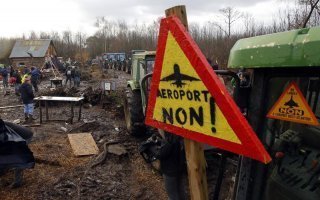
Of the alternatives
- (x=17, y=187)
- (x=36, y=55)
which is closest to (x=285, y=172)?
(x=17, y=187)

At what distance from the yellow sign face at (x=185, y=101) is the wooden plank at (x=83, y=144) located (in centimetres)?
690

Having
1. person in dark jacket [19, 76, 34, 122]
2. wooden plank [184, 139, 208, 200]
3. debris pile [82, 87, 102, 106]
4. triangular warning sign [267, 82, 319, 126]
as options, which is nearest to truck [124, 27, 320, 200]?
triangular warning sign [267, 82, 319, 126]

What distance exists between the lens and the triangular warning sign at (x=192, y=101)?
1.89 meters

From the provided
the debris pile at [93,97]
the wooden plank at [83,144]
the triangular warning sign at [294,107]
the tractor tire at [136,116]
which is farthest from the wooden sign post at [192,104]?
the debris pile at [93,97]

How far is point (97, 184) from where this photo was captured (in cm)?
700

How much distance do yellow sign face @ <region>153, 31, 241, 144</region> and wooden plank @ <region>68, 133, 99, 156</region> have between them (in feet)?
22.6

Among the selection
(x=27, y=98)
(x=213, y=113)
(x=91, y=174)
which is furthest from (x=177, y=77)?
(x=27, y=98)

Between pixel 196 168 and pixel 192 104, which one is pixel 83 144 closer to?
pixel 196 168

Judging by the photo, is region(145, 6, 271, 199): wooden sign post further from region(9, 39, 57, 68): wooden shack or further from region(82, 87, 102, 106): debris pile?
region(9, 39, 57, 68): wooden shack

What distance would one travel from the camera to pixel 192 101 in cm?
219

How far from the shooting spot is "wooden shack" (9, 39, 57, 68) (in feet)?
166

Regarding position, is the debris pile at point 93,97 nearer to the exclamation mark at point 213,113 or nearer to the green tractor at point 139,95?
the green tractor at point 139,95

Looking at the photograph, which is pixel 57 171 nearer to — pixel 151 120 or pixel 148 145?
pixel 148 145

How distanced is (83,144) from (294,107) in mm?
8097
